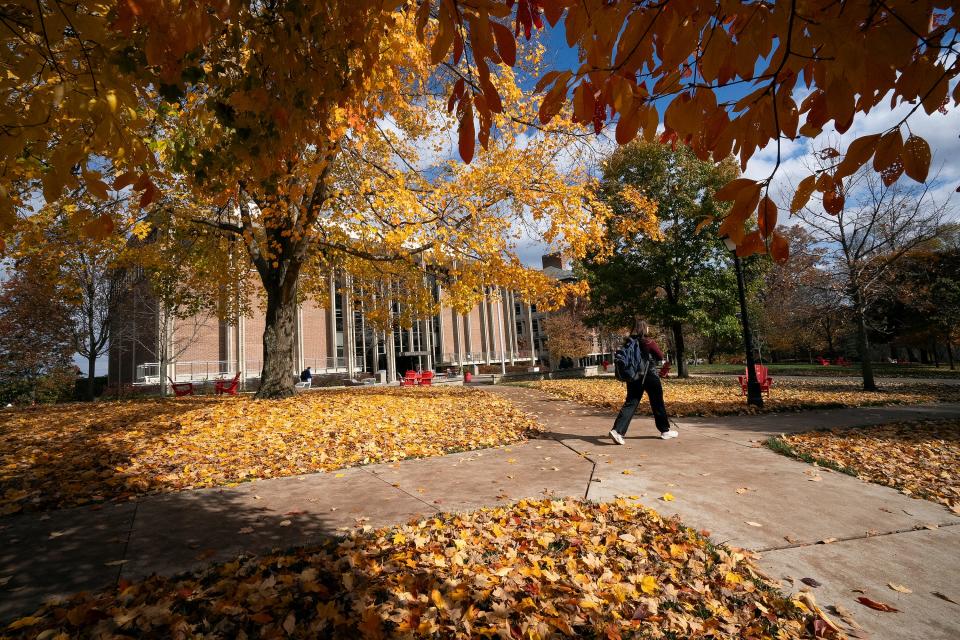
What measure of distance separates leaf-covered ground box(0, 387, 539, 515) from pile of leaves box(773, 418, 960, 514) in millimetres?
4083

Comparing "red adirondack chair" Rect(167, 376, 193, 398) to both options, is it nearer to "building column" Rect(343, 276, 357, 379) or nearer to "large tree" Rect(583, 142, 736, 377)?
"building column" Rect(343, 276, 357, 379)

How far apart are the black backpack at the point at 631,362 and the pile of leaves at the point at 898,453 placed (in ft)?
6.49

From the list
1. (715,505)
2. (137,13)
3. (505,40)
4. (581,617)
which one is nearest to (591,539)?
(581,617)

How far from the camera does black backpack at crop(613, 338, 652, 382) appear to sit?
20.5 ft

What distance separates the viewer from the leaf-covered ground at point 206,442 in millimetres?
4594

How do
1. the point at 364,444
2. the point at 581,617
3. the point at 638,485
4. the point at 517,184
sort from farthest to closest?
the point at 517,184 → the point at 364,444 → the point at 638,485 → the point at 581,617

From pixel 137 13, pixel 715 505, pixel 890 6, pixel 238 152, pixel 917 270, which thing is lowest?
pixel 715 505

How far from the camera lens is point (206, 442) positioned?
591 cm

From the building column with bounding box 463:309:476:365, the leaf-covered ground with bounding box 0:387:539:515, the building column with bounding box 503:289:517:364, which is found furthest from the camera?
the building column with bounding box 503:289:517:364

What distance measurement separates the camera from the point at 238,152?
361 cm

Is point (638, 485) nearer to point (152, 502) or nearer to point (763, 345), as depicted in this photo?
point (152, 502)

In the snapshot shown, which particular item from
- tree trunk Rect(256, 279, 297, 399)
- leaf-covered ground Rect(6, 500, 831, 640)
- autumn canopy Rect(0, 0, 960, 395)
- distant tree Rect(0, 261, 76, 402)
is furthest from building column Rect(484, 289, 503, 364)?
leaf-covered ground Rect(6, 500, 831, 640)

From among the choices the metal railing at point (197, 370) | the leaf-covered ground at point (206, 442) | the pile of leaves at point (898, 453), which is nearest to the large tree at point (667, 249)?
the pile of leaves at point (898, 453)

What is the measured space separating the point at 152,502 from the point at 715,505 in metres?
5.18
